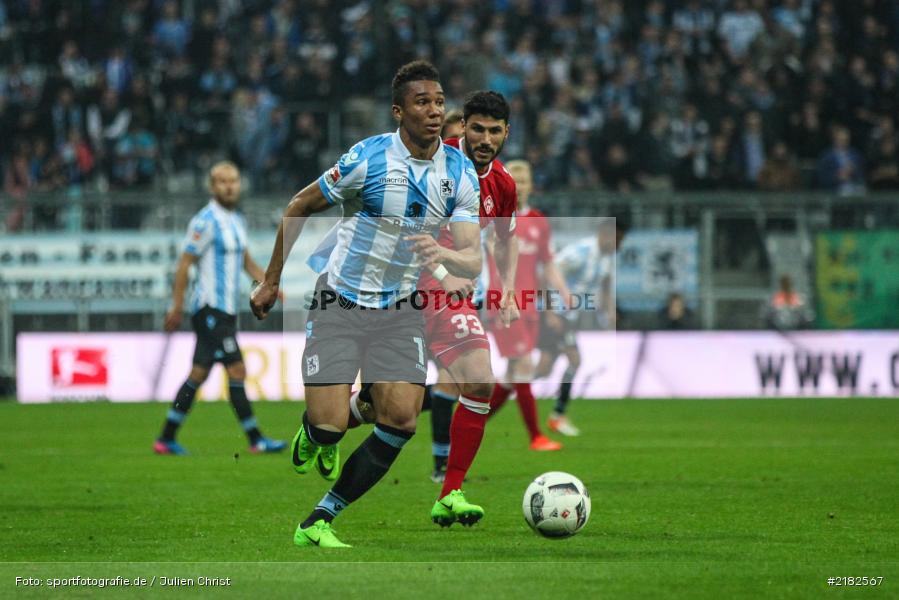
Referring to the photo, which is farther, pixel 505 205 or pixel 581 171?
pixel 581 171

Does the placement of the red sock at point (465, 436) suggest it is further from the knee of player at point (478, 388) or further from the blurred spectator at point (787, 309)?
the blurred spectator at point (787, 309)

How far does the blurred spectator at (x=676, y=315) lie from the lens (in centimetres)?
1969

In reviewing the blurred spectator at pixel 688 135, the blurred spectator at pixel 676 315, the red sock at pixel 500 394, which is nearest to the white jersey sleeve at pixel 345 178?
the red sock at pixel 500 394

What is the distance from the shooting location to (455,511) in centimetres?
780

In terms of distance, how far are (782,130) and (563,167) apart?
3.43 m

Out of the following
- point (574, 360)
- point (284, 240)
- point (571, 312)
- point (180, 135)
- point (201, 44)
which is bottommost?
point (574, 360)

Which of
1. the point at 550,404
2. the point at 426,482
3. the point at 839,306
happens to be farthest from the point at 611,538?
the point at 839,306

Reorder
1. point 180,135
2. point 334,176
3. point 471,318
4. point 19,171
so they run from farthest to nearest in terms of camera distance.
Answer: point 180,135
point 19,171
point 471,318
point 334,176

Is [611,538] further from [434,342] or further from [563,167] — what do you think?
[563,167]

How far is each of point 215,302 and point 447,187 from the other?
5985 mm

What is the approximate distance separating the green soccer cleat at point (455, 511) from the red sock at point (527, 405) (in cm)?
471

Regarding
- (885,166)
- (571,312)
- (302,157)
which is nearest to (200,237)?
(571,312)

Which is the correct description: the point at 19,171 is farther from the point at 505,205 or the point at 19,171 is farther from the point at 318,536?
the point at 318,536

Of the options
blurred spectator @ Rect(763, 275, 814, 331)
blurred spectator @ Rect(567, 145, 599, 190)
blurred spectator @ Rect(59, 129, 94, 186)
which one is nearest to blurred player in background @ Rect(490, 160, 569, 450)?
blurred spectator @ Rect(763, 275, 814, 331)
